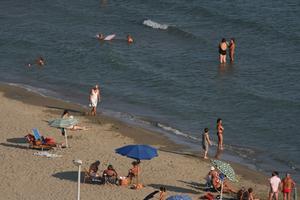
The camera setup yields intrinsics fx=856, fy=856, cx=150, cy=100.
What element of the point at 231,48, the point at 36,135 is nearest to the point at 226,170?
the point at 36,135

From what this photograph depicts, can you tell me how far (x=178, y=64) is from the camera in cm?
4122

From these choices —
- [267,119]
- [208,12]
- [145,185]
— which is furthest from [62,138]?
[208,12]

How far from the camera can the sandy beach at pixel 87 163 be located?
25297 mm

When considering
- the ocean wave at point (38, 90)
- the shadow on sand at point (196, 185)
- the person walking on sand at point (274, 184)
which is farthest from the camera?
the ocean wave at point (38, 90)

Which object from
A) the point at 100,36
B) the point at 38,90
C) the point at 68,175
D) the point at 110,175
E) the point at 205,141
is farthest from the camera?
the point at 100,36

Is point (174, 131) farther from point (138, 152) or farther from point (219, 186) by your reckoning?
point (138, 152)

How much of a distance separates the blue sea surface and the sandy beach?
1662 mm

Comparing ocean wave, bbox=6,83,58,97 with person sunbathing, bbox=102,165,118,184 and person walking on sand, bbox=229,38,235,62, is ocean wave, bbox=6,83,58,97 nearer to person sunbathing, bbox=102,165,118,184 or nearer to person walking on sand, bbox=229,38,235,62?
person walking on sand, bbox=229,38,235,62

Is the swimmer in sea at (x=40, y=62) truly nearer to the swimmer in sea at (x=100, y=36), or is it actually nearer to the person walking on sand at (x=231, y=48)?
the swimmer in sea at (x=100, y=36)

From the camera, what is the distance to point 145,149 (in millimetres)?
25609

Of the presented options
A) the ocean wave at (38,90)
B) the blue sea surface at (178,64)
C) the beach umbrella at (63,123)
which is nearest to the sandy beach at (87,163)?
the beach umbrella at (63,123)

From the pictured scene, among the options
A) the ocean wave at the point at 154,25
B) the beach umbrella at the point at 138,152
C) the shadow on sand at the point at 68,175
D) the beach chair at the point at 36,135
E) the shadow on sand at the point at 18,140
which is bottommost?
the shadow on sand at the point at 68,175

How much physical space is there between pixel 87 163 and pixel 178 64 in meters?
14.6

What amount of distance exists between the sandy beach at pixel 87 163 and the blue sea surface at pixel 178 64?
65.4 inches
